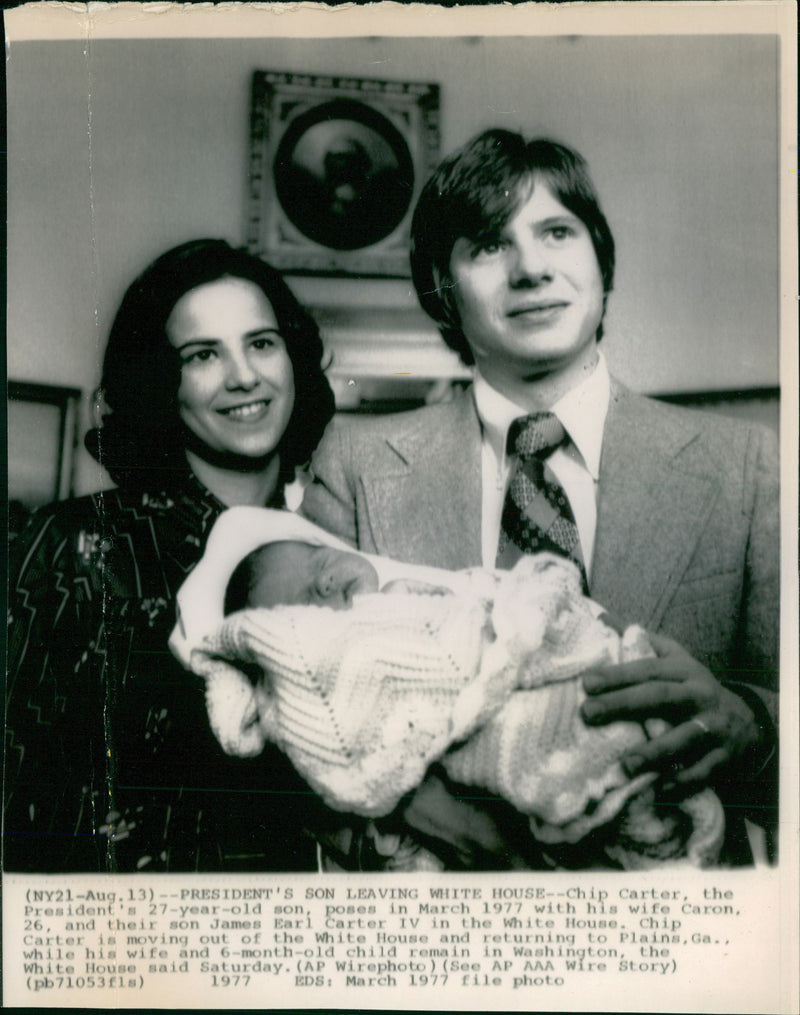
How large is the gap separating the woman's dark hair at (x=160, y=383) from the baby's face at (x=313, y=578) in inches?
6.7

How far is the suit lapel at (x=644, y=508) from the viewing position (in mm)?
1610

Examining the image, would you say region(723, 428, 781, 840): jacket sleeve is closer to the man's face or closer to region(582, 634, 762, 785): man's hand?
region(582, 634, 762, 785): man's hand

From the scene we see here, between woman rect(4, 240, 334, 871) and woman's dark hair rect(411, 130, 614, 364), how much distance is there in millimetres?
261

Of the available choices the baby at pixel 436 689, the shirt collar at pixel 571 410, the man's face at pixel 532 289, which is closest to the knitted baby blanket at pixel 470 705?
the baby at pixel 436 689

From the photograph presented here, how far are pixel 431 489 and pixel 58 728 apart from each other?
2.87 feet

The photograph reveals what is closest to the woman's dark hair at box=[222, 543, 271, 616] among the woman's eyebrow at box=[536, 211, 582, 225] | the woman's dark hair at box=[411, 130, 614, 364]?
the woman's dark hair at box=[411, 130, 614, 364]

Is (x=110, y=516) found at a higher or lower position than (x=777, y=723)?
higher

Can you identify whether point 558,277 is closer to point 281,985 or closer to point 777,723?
point 777,723

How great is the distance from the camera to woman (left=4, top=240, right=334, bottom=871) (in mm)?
1643

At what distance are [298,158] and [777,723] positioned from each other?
1.46 meters

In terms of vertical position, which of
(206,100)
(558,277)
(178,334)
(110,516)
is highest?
(206,100)

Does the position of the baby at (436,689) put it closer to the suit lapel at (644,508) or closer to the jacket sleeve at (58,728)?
the suit lapel at (644,508)

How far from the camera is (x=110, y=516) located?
1.66m

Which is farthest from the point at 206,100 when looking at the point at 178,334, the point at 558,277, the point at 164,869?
the point at 164,869
